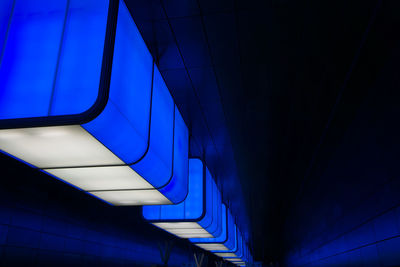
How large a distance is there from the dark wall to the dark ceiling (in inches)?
5.0

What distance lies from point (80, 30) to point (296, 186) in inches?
546

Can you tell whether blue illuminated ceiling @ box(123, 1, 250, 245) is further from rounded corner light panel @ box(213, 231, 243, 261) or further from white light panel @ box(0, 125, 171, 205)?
rounded corner light panel @ box(213, 231, 243, 261)

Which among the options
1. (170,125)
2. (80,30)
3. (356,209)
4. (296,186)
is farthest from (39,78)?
(296,186)

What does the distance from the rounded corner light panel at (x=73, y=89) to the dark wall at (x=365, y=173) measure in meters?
4.00

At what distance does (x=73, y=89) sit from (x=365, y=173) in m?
5.99

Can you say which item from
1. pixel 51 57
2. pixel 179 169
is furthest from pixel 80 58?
pixel 179 169

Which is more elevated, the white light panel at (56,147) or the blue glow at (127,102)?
the blue glow at (127,102)

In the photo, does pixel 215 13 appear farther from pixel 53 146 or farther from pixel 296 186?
pixel 296 186

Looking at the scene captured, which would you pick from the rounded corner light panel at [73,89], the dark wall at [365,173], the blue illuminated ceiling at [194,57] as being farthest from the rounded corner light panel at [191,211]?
the rounded corner light panel at [73,89]

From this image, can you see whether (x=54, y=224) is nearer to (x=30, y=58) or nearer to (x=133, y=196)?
(x=133, y=196)

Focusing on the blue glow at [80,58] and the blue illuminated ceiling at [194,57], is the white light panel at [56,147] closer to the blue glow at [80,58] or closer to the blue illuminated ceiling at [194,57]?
the blue glow at [80,58]

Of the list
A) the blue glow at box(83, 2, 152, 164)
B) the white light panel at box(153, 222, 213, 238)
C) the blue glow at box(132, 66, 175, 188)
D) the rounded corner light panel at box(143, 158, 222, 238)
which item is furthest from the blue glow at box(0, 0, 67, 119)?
the white light panel at box(153, 222, 213, 238)

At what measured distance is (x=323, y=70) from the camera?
669 centimetres

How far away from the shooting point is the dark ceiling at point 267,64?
5.14m
